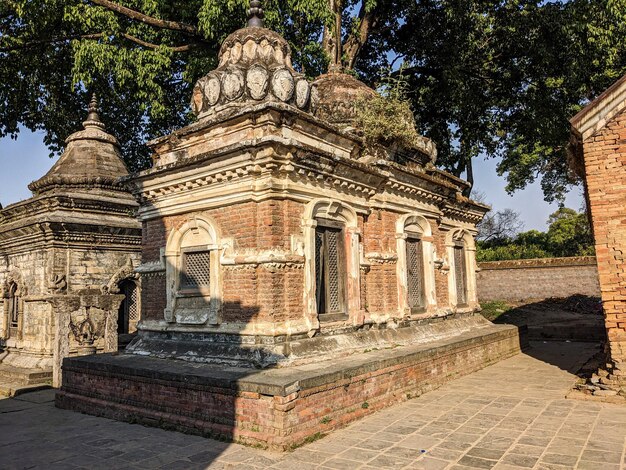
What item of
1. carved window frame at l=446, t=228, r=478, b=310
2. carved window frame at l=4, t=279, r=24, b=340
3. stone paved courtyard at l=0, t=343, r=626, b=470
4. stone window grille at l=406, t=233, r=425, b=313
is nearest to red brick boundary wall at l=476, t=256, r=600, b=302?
carved window frame at l=446, t=228, r=478, b=310

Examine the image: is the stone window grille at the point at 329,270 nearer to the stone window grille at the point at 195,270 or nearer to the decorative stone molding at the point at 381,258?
the decorative stone molding at the point at 381,258

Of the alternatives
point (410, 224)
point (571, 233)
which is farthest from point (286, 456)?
point (571, 233)

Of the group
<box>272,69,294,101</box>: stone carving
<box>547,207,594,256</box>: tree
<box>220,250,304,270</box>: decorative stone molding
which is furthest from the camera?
<box>547,207,594,256</box>: tree

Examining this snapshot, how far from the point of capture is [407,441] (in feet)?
20.8

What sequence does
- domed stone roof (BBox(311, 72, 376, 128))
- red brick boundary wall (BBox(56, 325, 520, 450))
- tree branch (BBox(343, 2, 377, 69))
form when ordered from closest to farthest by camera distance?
red brick boundary wall (BBox(56, 325, 520, 450)) → domed stone roof (BBox(311, 72, 376, 128)) → tree branch (BBox(343, 2, 377, 69))

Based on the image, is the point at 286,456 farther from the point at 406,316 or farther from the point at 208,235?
the point at 406,316

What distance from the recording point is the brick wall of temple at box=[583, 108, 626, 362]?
320 inches

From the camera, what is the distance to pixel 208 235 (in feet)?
28.3

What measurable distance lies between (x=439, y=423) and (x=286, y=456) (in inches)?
96.8

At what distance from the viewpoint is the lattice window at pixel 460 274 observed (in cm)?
1380

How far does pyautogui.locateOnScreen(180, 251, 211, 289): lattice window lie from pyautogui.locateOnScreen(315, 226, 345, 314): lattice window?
191 centimetres

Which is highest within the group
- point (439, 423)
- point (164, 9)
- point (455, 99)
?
point (164, 9)

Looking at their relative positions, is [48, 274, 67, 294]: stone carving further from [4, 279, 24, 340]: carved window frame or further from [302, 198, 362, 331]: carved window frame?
[302, 198, 362, 331]: carved window frame

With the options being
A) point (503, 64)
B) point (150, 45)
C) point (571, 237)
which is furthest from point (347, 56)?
point (571, 237)
